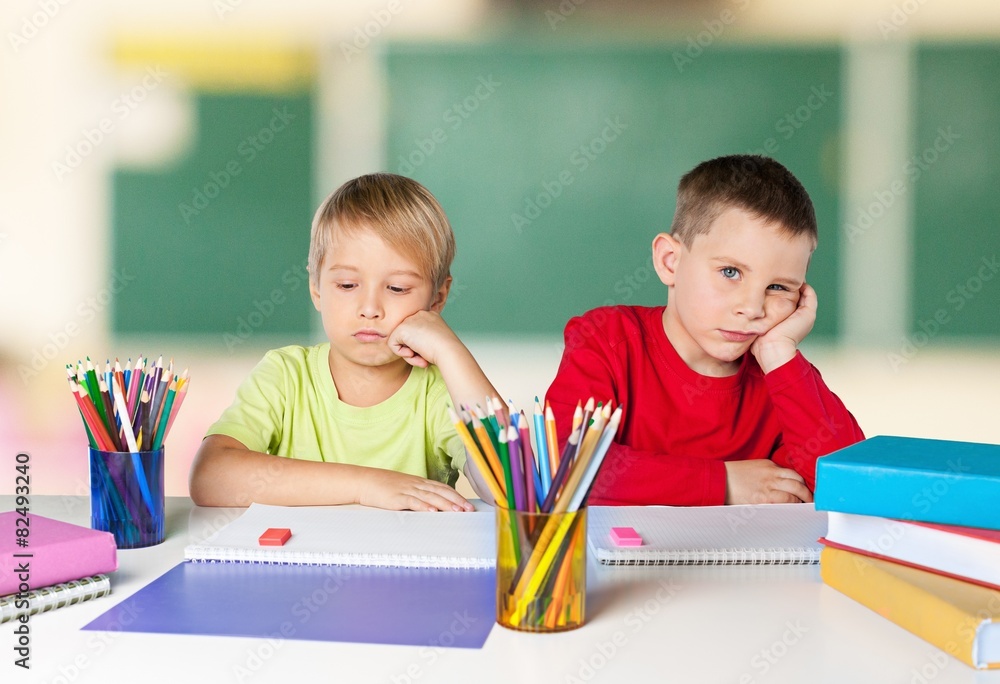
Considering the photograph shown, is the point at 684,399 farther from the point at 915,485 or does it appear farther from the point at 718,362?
the point at 915,485

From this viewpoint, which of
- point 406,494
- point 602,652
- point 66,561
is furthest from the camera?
point 406,494

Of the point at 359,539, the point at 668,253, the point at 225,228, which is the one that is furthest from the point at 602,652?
the point at 225,228

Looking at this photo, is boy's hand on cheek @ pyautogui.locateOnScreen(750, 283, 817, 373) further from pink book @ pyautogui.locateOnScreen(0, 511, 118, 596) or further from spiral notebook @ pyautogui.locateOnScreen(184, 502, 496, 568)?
pink book @ pyautogui.locateOnScreen(0, 511, 118, 596)

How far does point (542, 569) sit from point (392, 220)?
2.80 feet

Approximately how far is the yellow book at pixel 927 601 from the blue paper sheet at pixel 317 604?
0.30 metres

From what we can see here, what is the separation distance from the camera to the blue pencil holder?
977 mm

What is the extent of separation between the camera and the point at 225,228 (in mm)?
3498

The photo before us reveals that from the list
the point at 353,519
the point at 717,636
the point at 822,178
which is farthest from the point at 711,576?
the point at 822,178

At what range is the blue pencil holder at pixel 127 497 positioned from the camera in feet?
3.20

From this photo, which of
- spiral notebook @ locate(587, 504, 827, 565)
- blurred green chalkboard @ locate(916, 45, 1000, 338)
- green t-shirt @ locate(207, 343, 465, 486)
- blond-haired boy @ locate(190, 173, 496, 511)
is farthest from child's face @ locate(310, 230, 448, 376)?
blurred green chalkboard @ locate(916, 45, 1000, 338)

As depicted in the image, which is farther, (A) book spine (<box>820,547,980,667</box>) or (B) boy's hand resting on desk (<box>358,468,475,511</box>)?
(B) boy's hand resting on desk (<box>358,468,475,511</box>)

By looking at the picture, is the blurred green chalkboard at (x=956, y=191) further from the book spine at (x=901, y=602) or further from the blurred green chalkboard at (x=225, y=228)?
the book spine at (x=901, y=602)

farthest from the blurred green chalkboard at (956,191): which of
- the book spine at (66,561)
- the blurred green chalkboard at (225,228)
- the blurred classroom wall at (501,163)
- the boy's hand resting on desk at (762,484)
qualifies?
the book spine at (66,561)

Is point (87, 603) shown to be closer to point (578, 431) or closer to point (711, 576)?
point (578, 431)
